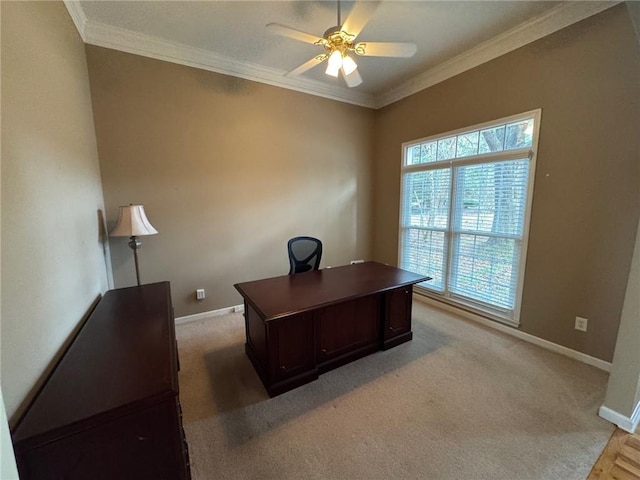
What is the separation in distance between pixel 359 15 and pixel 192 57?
2051 millimetres

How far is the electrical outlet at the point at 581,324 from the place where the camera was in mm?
2294

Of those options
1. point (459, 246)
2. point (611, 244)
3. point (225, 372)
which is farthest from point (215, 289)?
point (611, 244)

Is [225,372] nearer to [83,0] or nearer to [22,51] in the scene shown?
[22,51]

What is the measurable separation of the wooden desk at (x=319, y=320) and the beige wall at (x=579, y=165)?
4.22 feet

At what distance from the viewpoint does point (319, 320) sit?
2104 mm

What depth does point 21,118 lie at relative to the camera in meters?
1.20

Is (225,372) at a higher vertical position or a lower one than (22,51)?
lower

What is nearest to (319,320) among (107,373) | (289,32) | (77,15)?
(107,373)

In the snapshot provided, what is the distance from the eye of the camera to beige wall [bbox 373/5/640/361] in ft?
6.65

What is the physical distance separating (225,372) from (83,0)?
3.20m

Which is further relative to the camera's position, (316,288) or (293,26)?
(293,26)

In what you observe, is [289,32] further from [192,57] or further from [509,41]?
[509,41]

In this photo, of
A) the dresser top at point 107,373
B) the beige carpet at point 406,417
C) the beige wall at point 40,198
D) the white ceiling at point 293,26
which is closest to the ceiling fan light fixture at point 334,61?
the white ceiling at point 293,26

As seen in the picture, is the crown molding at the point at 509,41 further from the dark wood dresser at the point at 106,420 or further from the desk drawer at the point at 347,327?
the dark wood dresser at the point at 106,420
